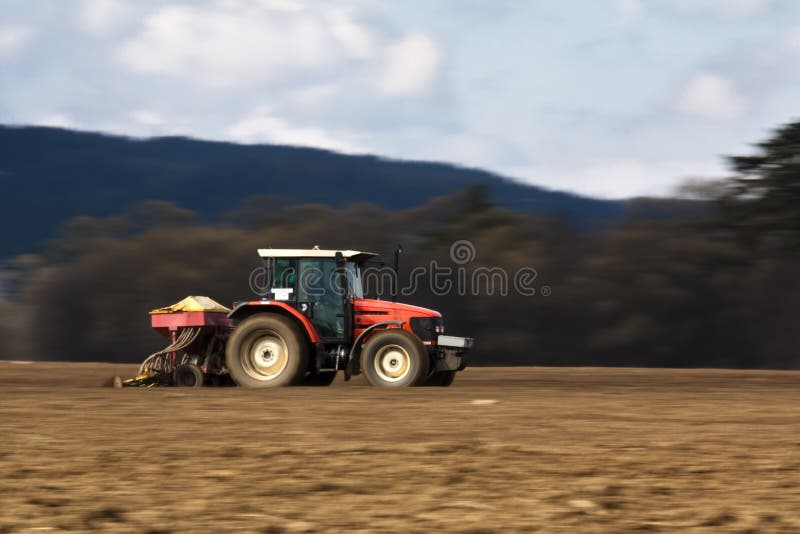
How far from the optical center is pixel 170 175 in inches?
4154

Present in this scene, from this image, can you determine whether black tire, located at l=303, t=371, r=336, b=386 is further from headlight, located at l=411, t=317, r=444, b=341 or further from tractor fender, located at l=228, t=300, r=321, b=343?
headlight, located at l=411, t=317, r=444, b=341

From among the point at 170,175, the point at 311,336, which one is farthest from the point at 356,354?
the point at 170,175

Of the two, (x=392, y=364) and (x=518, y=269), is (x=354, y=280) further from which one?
(x=518, y=269)

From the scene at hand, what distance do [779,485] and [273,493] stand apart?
10.2ft

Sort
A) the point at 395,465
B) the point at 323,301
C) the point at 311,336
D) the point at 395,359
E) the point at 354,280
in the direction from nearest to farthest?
the point at 395,465 → the point at 311,336 → the point at 395,359 → the point at 323,301 → the point at 354,280

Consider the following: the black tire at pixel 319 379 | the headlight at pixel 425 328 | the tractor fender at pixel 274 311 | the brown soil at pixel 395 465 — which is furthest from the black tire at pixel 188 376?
the headlight at pixel 425 328

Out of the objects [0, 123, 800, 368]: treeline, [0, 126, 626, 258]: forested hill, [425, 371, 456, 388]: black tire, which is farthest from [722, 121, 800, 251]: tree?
[0, 126, 626, 258]: forested hill

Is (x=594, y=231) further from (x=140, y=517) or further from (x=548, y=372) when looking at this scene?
(x=140, y=517)

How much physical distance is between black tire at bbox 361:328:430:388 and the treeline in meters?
15.8

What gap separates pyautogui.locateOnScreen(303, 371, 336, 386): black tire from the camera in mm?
15039

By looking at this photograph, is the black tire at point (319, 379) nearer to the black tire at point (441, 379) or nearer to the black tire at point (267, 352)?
the black tire at point (267, 352)

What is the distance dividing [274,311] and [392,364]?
1.67 m

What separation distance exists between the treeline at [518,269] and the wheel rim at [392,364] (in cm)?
1578

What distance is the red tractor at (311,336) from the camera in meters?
13.9
